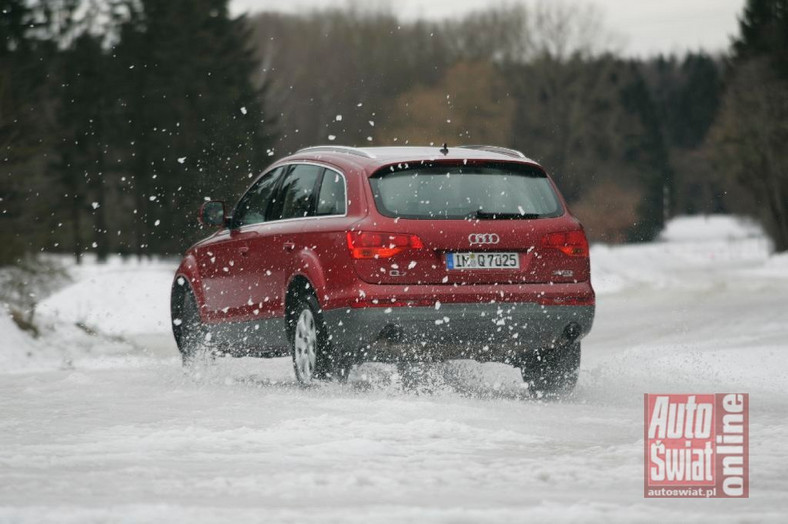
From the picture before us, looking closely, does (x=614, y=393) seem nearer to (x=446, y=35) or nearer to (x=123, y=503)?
(x=123, y=503)

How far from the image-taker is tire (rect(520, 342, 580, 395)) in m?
10.1

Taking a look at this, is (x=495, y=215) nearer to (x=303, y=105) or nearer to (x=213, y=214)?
(x=213, y=214)

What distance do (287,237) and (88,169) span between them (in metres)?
43.5

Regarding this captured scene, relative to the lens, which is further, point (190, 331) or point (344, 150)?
point (190, 331)

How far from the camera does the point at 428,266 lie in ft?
30.5

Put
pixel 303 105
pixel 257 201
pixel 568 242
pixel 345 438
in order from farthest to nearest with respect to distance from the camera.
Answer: pixel 303 105
pixel 257 201
pixel 568 242
pixel 345 438

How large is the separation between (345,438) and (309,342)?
258 cm

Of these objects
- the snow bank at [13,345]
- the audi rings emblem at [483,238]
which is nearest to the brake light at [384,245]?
the audi rings emblem at [483,238]

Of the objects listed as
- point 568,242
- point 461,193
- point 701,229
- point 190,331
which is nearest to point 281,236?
point 461,193

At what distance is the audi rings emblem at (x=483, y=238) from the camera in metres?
9.38

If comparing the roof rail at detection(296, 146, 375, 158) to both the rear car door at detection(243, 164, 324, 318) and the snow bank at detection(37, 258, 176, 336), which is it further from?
the snow bank at detection(37, 258, 176, 336)

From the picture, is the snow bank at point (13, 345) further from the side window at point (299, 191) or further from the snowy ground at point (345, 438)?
the side window at point (299, 191)

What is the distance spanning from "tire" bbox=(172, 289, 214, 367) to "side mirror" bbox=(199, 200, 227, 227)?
0.85 meters

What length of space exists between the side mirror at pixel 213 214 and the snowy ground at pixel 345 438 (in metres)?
1.25
